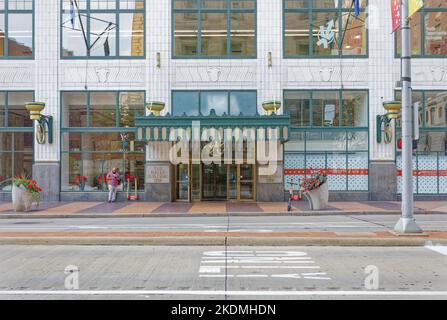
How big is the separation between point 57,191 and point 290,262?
17865mm

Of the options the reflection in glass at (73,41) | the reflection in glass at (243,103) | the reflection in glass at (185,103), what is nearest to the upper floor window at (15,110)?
the reflection in glass at (73,41)

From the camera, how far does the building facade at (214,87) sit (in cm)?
2281

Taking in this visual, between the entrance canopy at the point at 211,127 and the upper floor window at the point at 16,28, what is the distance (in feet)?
26.6

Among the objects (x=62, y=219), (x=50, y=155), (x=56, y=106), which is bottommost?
(x=62, y=219)

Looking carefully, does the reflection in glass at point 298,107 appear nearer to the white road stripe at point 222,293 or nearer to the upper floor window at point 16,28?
the upper floor window at point 16,28

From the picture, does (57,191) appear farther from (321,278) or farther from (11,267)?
(321,278)

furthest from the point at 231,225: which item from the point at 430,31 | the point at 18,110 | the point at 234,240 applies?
the point at 430,31

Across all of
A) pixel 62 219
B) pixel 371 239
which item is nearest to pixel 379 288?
pixel 371 239

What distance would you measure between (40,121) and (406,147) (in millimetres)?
18074

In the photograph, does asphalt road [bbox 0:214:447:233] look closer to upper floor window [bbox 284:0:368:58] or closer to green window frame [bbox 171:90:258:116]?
green window frame [bbox 171:90:258:116]

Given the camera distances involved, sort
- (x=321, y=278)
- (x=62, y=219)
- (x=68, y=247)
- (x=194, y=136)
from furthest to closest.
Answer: (x=194, y=136)
(x=62, y=219)
(x=68, y=247)
(x=321, y=278)

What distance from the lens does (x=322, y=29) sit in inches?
909

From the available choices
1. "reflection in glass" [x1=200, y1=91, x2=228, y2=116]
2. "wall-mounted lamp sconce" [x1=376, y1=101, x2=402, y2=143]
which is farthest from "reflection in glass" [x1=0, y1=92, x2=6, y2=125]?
"wall-mounted lamp sconce" [x1=376, y1=101, x2=402, y2=143]

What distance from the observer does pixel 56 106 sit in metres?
23.2
